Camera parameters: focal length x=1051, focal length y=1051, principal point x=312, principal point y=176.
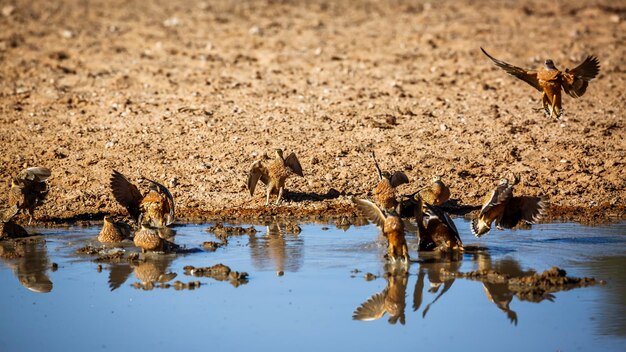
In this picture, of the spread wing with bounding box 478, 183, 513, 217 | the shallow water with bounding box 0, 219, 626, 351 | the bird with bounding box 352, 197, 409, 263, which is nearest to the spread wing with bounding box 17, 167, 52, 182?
the shallow water with bounding box 0, 219, 626, 351

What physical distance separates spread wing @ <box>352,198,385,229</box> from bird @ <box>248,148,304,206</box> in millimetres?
2791

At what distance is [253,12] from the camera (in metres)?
21.5

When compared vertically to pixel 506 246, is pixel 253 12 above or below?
above

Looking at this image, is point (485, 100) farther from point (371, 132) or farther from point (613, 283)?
point (613, 283)

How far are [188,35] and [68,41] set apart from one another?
86.4 inches

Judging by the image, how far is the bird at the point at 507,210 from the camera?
1027 centimetres

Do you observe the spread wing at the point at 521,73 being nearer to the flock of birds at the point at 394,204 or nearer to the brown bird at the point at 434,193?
the flock of birds at the point at 394,204

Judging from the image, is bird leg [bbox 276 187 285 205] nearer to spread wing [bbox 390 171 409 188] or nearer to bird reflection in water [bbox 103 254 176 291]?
spread wing [bbox 390 171 409 188]

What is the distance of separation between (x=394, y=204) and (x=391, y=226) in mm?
2037

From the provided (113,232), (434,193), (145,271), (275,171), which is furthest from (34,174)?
(434,193)

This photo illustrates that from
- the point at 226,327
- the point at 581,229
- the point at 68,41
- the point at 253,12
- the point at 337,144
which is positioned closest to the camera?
the point at 226,327

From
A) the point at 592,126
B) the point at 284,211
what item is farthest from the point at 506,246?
the point at 592,126

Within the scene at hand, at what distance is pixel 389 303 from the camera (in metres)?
8.80

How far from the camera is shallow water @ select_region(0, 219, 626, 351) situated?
786 cm
